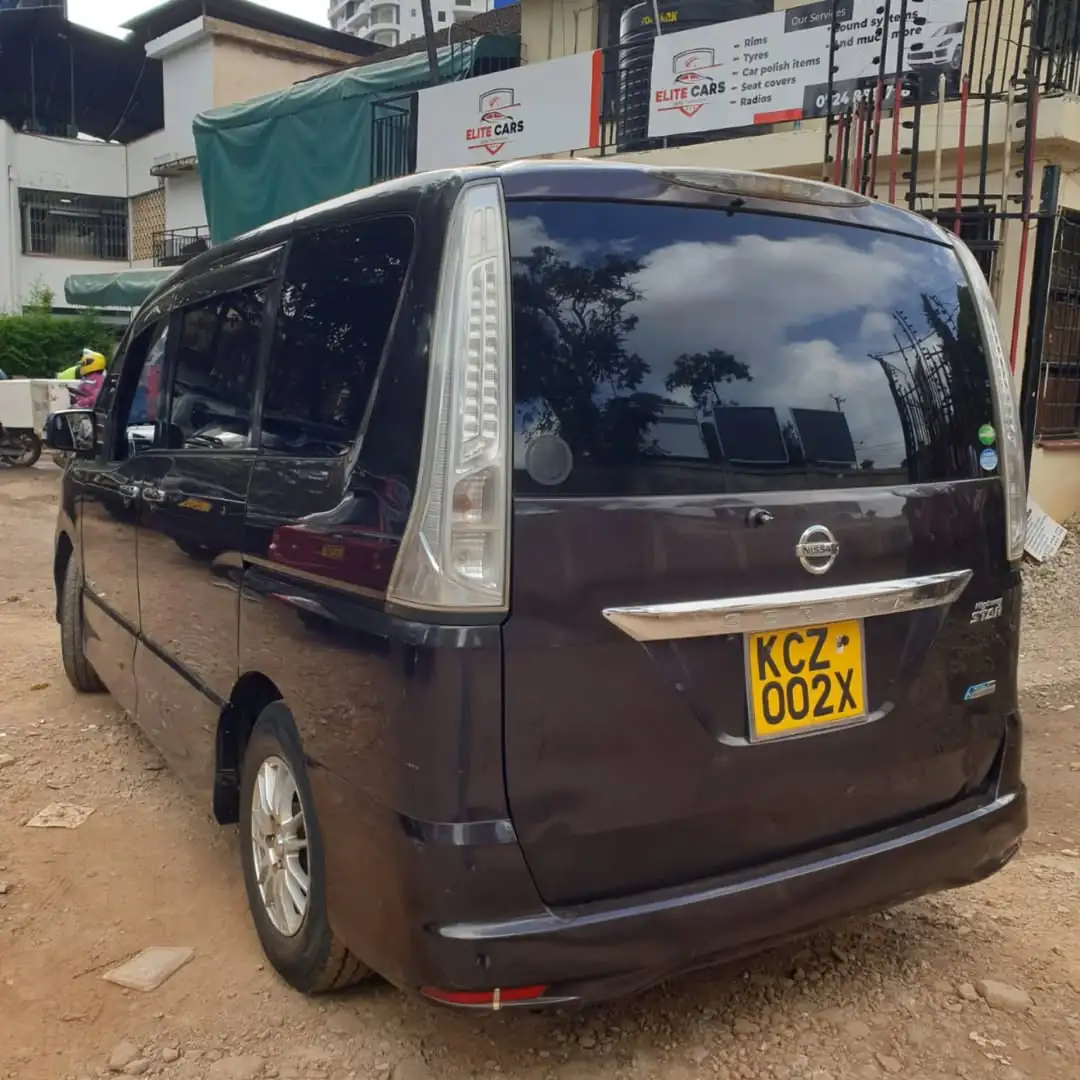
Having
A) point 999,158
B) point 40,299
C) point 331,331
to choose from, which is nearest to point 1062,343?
point 999,158

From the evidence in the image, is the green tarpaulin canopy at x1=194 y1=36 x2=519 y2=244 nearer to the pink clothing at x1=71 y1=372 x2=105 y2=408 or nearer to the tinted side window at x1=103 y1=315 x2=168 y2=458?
the pink clothing at x1=71 y1=372 x2=105 y2=408

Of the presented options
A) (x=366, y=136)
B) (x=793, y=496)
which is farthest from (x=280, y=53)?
(x=793, y=496)

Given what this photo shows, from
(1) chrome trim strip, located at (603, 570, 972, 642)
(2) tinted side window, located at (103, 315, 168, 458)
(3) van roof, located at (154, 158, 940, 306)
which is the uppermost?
(3) van roof, located at (154, 158, 940, 306)

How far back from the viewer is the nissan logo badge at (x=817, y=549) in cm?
218

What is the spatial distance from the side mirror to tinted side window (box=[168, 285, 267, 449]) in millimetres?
1038

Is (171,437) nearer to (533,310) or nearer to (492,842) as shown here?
(533,310)

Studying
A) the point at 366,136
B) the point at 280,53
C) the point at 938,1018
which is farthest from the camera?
the point at 280,53

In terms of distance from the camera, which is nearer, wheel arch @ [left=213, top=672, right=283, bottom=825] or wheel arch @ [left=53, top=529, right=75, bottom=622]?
wheel arch @ [left=213, top=672, right=283, bottom=825]

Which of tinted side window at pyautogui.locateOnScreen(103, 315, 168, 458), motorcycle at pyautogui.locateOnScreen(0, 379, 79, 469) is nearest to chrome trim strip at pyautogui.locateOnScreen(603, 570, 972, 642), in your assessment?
tinted side window at pyautogui.locateOnScreen(103, 315, 168, 458)

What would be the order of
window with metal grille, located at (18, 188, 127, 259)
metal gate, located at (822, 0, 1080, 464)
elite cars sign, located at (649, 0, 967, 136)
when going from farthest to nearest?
window with metal grille, located at (18, 188, 127, 259)
elite cars sign, located at (649, 0, 967, 136)
metal gate, located at (822, 0, 1080, 464)

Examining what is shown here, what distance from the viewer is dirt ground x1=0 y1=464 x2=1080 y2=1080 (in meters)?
2.38

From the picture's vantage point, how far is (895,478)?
2.36m

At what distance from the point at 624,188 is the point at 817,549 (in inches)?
32.9

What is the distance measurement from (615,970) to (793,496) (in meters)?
1.01
